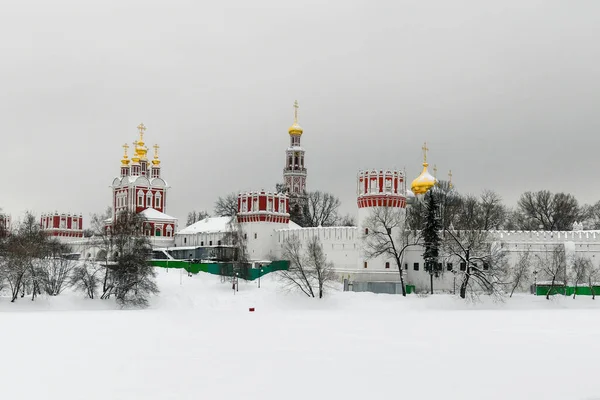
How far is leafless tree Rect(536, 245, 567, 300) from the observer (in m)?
45.4

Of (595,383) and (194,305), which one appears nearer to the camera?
(595,383)

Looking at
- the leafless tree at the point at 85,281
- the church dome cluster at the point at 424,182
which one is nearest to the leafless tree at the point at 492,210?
the church dome cluster at the point at 424,182

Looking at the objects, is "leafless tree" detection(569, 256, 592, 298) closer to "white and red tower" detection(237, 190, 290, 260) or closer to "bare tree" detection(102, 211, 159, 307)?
"white and red tower" detection(237, 190, 290, 260)

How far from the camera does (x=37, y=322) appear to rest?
29.3 m

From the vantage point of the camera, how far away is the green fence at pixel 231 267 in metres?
47.0

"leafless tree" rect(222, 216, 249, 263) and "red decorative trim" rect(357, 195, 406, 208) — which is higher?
"red decorative trim" rect(357, 195, 406, 208)

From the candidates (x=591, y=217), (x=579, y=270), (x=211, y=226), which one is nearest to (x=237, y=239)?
(x=211, y=226)

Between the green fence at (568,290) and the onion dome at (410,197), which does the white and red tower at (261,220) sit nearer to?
the onion dome at (410,197)

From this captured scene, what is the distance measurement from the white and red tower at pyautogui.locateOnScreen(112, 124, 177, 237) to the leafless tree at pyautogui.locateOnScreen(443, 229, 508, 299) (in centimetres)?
2910

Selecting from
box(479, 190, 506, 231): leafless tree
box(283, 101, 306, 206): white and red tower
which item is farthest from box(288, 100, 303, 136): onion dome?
box(479, 190, 506, 231): leafless tree

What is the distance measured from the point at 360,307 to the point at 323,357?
Answer: 20291 mm

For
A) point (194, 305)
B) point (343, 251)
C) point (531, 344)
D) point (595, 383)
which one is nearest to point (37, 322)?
point (194, 305)

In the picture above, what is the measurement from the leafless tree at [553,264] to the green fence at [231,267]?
16.8 m

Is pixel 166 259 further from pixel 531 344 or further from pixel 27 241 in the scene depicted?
pixel 531 344
